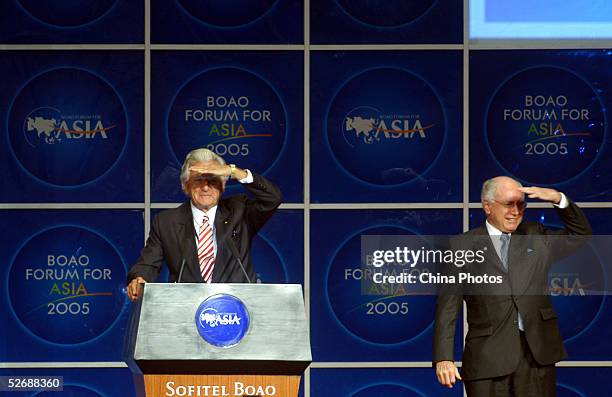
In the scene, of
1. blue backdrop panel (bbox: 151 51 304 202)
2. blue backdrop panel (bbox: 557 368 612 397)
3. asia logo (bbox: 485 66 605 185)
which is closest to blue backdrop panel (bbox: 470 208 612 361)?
blue backdrop panel (bbox: 557 368 612 397)

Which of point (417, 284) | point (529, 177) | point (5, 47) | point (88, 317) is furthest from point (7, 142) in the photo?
point (529, 177)

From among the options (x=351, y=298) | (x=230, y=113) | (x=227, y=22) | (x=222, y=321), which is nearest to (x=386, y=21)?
(x=227, y=22)

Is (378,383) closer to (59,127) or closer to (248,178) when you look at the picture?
(248,178)

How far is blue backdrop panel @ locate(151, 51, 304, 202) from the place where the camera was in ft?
18.7

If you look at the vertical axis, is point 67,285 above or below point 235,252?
below

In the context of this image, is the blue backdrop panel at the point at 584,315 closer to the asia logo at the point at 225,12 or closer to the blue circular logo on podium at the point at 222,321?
the asia logo at the point at 225,12

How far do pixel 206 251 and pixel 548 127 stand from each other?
2197mm

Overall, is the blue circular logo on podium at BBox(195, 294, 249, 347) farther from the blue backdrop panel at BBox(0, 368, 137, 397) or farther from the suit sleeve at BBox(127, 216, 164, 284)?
the blue backdrop panel at BBox(0, 368, 137, 397)

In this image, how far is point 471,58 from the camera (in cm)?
571

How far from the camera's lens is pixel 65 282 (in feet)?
18.7

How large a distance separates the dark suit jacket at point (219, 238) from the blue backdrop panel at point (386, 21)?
1.51 m

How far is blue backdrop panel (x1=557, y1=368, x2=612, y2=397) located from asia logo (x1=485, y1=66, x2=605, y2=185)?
0.98 m

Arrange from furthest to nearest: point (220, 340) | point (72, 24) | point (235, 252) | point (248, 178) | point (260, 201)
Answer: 1. point (72, 24)
2. point (260, 201)
3. point (248, 178)
4. point (235, 252)
5. point (220, 340)

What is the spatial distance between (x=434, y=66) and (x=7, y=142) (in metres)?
2.20
